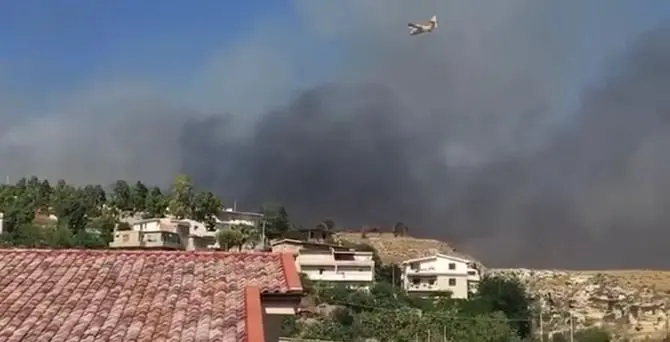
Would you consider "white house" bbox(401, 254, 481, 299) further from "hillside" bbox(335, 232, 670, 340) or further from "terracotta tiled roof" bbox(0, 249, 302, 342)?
"terracotta tiled roof" bbox(0, 249, 302, 342)

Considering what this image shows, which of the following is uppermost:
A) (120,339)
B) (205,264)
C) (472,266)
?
(472,266)

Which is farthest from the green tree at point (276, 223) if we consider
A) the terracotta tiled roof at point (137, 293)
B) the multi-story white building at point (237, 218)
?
the terracotta tiled roof at point (137, 293)

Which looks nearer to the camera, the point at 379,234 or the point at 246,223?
the point at 246,223

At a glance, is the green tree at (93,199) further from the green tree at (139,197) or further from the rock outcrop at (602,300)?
the rock outcrop at (602,300)

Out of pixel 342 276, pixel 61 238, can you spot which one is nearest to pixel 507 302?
pixel 342 276

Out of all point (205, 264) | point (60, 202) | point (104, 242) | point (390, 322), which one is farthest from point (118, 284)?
point (60, 202)

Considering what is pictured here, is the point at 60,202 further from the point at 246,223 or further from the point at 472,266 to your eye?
the point at 472,266

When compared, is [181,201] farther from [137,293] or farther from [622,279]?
[137,293]
